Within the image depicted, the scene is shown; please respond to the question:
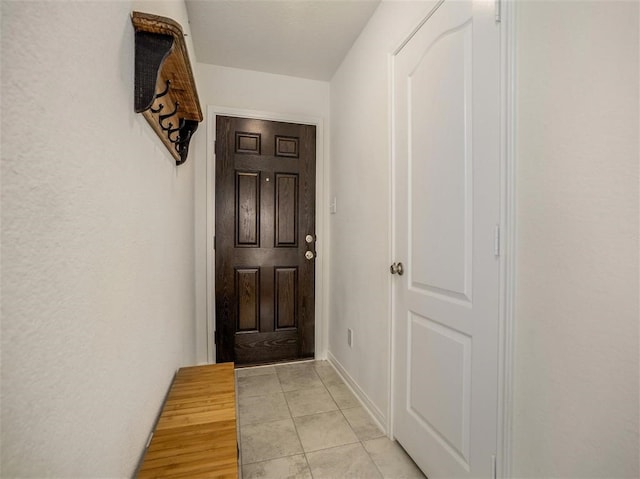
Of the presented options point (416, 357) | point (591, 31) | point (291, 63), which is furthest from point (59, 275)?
point (291, 63)

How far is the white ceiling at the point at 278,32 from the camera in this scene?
1.87 meters

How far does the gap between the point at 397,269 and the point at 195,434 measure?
3.67 feet

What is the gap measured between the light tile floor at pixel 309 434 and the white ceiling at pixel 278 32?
2.50 meters

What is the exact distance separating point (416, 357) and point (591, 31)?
132cm

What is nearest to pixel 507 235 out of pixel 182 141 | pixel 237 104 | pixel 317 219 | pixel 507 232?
pixel 507 232

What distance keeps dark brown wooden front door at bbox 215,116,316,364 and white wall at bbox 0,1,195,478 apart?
5.48ft

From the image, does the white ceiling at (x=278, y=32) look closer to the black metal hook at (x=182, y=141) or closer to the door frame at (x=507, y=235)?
the black metal hook at (x=182, y=141)

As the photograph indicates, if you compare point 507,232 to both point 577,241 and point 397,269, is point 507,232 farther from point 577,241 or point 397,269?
point 397,269

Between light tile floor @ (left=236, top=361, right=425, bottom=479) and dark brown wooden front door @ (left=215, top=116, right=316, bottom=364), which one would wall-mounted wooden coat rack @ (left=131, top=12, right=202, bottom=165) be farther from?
light tile floor @ (left=236, top=361, right=425, bottom=479)

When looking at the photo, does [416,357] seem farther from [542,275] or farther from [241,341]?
[241,341]

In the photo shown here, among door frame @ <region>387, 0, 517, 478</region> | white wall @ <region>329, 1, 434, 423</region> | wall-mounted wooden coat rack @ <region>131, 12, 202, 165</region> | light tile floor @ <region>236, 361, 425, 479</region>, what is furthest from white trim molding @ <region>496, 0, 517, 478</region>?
wall-mounted wooden coat rack @ <region>131, 12, 202, 165</region>

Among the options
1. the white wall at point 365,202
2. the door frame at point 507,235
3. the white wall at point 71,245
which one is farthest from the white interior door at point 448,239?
the white wall at point 71,245

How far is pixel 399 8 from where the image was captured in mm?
1598

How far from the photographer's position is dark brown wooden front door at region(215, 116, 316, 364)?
2.57m
